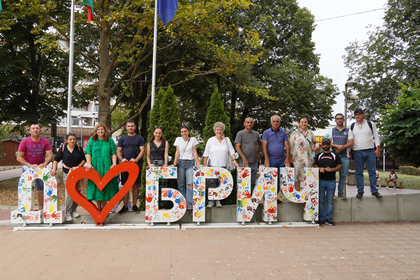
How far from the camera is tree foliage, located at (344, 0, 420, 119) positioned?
2151 cm

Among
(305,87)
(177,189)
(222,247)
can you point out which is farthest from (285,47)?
(222,247)

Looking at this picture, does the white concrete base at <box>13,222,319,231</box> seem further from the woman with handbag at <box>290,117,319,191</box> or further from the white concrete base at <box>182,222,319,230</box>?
the woman with handbag at <box>290,117,319,191</box>

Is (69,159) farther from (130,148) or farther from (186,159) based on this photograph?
(186,159)

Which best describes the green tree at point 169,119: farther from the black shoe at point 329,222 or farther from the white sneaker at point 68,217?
the black shoe at point 329,222

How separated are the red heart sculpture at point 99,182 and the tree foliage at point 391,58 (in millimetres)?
19058

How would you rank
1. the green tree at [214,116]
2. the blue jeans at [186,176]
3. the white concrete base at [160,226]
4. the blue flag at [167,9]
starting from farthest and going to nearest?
the blue flag at [167,9] → the green tree at [214,116] → the blue jeans at [186,176] → the white concrete base at [160,226]

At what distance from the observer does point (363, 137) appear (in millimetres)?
7508

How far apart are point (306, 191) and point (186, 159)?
2851 millimetres

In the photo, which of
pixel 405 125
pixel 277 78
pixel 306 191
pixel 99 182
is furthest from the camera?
pixel 277 78

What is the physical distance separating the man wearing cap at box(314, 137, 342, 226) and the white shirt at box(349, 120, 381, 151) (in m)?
0.68

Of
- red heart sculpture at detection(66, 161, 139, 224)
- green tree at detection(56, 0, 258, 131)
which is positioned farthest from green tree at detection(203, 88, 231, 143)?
green tree at detection(56, 0, 258, 131)

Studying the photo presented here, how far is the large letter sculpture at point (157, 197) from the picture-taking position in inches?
276

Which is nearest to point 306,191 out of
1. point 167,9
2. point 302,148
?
point 302,148

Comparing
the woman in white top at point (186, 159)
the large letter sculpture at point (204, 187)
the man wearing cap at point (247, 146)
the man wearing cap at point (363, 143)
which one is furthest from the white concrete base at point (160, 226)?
the man wearing cap at point (363, 143)
